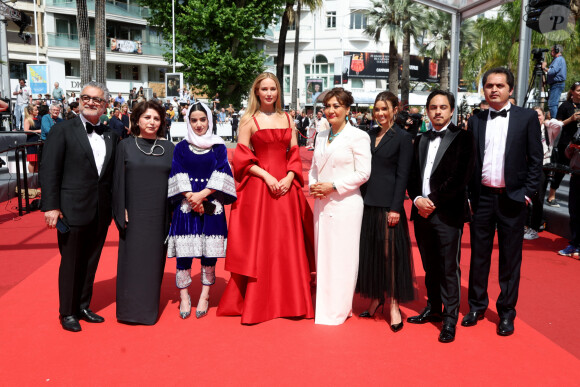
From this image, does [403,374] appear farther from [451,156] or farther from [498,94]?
[498,94]

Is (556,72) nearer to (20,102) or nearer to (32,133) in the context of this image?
(32,133)

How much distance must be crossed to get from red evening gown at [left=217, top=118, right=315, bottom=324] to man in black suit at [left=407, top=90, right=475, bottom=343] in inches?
41.5

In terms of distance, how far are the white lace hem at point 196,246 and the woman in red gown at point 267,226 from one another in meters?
0.09

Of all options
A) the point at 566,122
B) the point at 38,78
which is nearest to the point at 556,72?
the point at 566,122

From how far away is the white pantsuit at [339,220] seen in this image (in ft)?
13.1

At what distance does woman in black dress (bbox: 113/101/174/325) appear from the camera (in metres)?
4.14

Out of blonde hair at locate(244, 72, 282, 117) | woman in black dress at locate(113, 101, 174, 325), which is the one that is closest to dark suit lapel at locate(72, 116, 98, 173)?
woman in black dress at locate(113, 101, 174, 325)

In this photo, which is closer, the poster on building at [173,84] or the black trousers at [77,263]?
the black trousers at [77,263]

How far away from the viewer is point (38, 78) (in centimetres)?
1866

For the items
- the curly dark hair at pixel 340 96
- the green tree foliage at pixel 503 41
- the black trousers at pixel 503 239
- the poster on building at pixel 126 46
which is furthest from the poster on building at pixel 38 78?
the poster on building at pixel 126 46

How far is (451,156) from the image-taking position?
386 centimetres

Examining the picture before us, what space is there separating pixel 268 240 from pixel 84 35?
54.2 ft

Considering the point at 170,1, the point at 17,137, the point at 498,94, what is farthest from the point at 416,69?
the point at 498,94

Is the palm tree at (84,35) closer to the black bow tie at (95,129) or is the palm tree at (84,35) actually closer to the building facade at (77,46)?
the black bow tie at (95,129)
